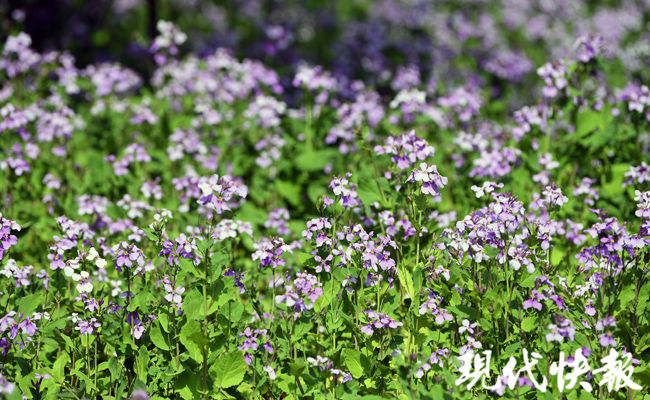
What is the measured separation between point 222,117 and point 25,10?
4.02 m

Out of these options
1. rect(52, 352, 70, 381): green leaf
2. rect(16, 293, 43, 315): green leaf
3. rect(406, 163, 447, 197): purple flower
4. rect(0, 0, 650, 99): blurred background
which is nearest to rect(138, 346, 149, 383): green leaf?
A: rect(52, 352, 70, 381): green leaf

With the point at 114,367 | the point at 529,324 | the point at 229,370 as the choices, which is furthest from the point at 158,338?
the point at 529,324

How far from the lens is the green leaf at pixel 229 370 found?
10.8 feet

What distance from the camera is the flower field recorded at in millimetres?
3350

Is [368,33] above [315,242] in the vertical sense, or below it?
above

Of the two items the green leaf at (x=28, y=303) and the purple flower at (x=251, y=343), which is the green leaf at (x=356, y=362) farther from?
the green leaf at (x=28, y=303)

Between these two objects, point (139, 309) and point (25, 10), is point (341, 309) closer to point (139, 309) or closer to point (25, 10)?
point (139, 309)

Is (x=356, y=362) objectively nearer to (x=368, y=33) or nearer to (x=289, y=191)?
(x=289, y=191)

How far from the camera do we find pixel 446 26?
33.9 ft

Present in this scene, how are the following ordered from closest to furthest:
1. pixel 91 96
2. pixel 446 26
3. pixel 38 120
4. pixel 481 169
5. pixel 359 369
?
pixel 359 369 < pixel 481 169 < pixel 38 120 < pixel 91 96 < pixel 446 26

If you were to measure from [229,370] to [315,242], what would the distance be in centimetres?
78

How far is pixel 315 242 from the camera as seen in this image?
361cm

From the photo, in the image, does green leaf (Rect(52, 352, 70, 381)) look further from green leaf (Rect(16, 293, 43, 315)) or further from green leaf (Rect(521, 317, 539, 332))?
green leaf (Rect(521, 317, 539, 332))

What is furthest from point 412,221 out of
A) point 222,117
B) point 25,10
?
point 25,10
